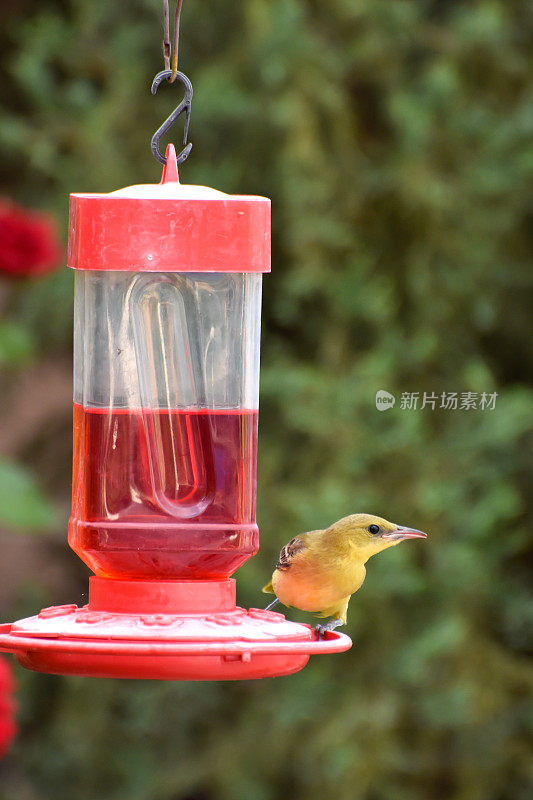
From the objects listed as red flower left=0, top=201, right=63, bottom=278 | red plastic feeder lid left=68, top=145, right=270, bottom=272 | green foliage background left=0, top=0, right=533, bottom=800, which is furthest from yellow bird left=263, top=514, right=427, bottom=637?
green foliage background left=0, top=0, right=533, bottom=800

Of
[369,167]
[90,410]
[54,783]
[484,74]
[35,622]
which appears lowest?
[54,783]

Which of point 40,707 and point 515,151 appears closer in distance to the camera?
point 515,151

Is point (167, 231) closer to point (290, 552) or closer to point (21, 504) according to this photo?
point (290, 552)

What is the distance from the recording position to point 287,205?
5.18m

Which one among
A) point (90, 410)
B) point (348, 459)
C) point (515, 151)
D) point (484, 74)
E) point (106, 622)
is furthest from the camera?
point (484, 74)

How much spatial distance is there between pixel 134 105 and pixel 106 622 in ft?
11.9

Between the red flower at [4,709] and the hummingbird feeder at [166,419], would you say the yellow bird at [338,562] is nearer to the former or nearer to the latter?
the hummingbird feeder at [166,419]

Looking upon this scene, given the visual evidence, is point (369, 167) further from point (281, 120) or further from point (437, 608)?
point (437, 608)

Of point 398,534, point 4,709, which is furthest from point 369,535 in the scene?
point 4,709

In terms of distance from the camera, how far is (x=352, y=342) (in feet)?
17.6

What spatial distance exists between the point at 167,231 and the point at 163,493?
536 mm

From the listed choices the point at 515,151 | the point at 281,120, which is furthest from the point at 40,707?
the point at 515,151

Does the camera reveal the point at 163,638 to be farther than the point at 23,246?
No

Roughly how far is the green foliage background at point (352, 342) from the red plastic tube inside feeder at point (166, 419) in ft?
7.75
